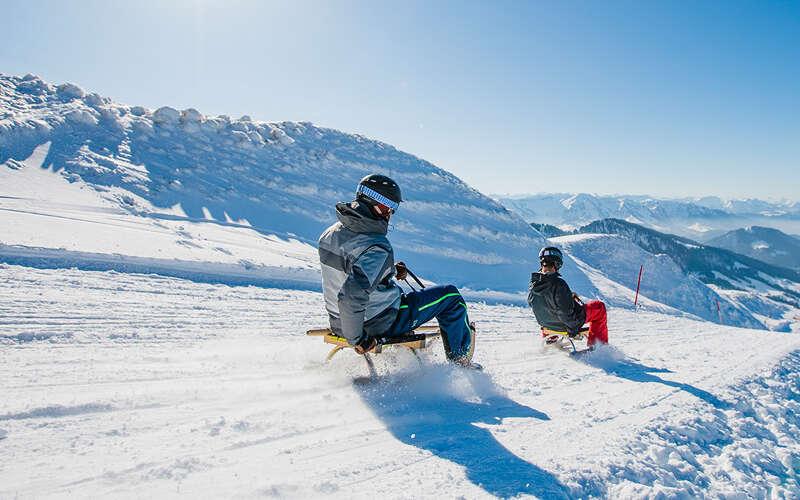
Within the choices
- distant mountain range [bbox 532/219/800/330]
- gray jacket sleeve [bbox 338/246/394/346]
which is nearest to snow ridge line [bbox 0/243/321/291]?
gray jacket sleeve [bbox 338/246/394/346]

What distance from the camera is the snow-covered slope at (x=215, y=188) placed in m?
10.6

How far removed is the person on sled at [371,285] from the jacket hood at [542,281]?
2.32 metres

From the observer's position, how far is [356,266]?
327 centimetres

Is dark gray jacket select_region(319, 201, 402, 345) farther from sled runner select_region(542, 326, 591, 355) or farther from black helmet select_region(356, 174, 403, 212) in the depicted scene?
sled runner select_region(542, 326, 591, 355)

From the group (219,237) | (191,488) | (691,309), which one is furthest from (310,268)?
(691,309)

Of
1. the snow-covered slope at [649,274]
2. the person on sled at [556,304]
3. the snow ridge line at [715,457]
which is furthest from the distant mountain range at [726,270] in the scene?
the snow ridge line at [715,457]

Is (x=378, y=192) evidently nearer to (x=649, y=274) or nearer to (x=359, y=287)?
(x=359, y=287)

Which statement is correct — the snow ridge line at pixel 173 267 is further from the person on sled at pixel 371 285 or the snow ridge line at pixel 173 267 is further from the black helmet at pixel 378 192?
the black helmet at pixel 378 192

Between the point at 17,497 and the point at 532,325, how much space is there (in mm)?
8973

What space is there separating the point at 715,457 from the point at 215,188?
20.3m

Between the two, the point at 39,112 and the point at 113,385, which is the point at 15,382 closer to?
the point at 113,385

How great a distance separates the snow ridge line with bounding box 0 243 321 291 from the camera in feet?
21.4

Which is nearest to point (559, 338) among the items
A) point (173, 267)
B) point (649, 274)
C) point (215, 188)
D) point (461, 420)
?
point (461, 420)

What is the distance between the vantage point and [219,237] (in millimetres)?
12156
